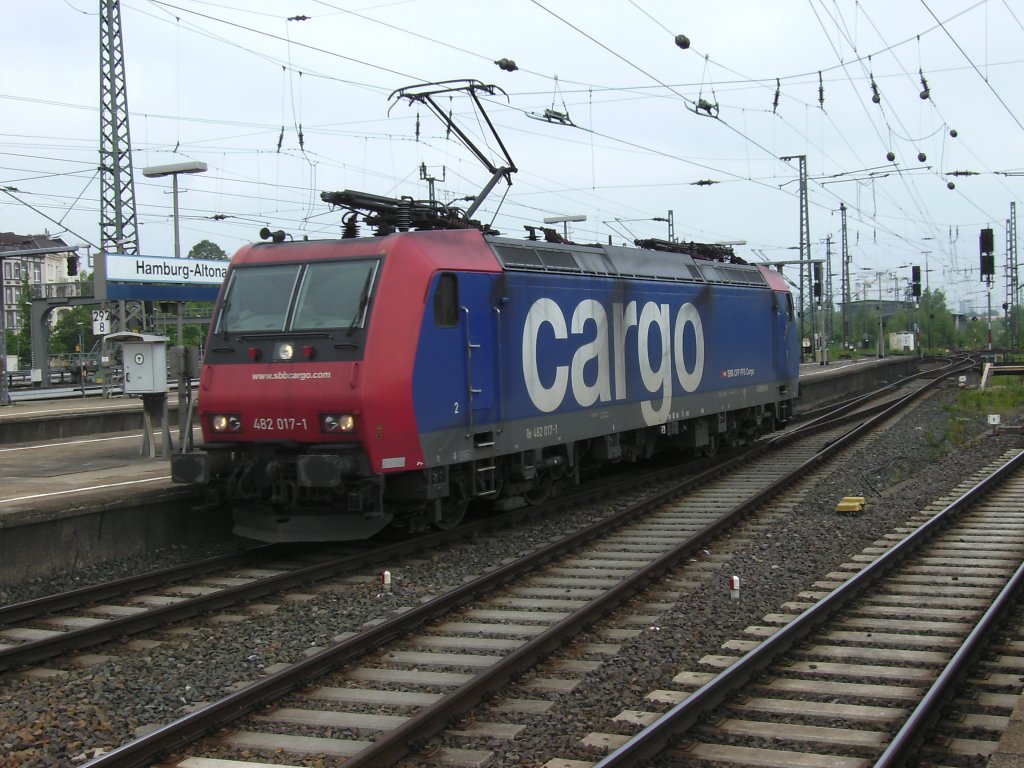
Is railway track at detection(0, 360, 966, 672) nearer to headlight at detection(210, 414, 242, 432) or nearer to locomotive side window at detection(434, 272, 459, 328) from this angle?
headlight at detection(210, 414, 242, 432)

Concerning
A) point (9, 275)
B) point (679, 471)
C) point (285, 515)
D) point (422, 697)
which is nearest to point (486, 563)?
point (285, 515)

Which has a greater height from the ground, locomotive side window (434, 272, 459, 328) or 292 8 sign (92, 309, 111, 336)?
292 8 sign (92, 309, 111, 336)

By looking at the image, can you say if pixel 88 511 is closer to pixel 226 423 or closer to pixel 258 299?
pixel 226 423

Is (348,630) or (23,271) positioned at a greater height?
(23,271)

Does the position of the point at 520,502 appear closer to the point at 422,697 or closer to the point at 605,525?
the point at 605,525

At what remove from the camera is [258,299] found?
11.2 meters

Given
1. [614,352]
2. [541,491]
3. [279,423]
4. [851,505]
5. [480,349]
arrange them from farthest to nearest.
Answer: [614,352] → [541,491] → [851,505] → [480,349] → [279,423]

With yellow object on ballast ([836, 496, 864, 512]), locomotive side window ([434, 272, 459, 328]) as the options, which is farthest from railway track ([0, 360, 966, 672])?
yellow object on ballast ([836, 496, 864, 512])

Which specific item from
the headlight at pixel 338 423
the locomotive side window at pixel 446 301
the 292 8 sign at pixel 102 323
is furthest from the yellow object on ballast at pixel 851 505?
the 292 8 sign at pixel 102 323

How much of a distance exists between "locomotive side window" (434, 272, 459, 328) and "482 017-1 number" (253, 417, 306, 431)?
5.53 feet

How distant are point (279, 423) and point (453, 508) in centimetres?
242

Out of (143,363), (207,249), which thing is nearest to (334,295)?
(143,363)

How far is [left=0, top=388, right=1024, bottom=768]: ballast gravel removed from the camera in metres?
6.15

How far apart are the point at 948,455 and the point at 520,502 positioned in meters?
10.1
